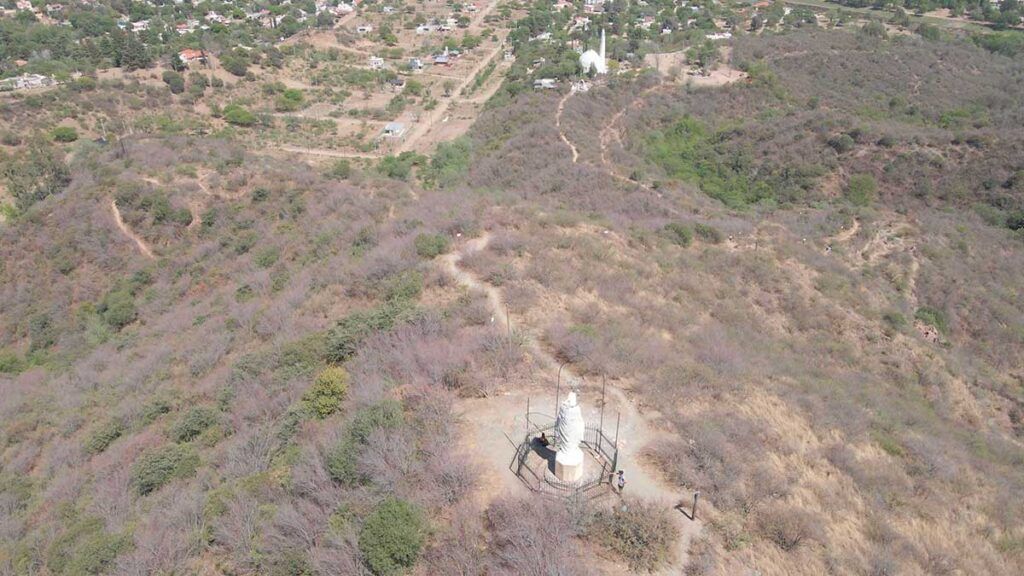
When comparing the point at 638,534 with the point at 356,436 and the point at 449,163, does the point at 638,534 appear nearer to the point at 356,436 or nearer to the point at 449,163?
the point at 356,436

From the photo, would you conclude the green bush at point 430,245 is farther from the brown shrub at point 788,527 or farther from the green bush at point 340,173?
the green bush at point 340,173

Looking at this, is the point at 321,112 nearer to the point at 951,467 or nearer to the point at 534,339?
the point at 534,339

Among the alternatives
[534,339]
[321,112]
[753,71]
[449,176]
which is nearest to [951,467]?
[534,339]

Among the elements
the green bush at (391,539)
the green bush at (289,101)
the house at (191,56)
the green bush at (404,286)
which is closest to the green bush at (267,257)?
the green bush at (404,286)

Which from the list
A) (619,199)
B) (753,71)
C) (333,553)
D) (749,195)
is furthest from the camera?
(753,71)

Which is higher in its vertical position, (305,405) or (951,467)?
(305,405)

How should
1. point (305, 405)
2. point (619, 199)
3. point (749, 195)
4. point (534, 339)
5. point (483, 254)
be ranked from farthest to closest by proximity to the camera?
point (749, 195), point (619, 199), point (483, 254), point (534, 339), point (305, 405)

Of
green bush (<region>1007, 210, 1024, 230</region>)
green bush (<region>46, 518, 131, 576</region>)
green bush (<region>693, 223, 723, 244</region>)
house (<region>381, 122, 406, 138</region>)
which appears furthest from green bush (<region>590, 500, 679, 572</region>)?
house (<region>381, 122, 406, 138</region>)

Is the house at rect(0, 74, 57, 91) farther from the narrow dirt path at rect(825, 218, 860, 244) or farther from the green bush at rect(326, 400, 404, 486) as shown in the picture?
the narrow dirt path at rect(825, 218, 860, 244)
